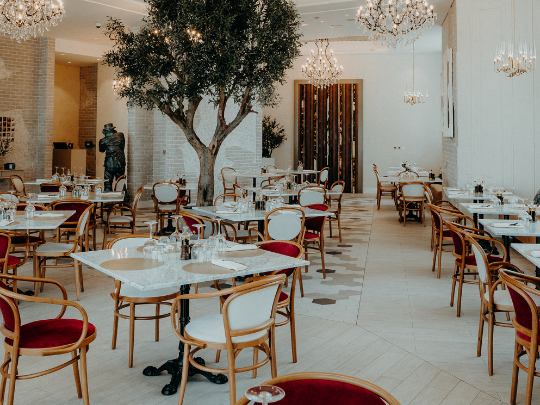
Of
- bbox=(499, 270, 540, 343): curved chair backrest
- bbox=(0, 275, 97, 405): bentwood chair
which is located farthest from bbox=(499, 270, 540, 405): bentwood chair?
bbox=(0, 275, 97, 405): bentwood chair

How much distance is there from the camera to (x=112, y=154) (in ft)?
40.9

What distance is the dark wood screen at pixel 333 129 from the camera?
1736 cm

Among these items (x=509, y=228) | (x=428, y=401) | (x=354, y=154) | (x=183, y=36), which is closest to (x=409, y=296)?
(x=509, y=228)

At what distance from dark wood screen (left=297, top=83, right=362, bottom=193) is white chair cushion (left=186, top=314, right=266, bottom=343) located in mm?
14710

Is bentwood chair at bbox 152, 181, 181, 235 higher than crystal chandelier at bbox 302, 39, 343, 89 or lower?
lower

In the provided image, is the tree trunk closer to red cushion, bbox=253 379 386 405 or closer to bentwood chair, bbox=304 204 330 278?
bentwood chair, bbox=304 204 330 278

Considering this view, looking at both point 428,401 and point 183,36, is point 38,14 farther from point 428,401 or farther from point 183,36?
point 428,401

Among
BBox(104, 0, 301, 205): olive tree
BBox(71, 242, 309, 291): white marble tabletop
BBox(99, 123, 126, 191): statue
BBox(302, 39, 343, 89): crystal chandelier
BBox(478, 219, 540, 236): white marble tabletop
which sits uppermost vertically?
BBox(302, 39, 343, 89): crystal chandelier

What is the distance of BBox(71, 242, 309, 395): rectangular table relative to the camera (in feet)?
9.59

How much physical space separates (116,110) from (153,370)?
11.6 meters

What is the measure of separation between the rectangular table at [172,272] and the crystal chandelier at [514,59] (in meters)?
5.82

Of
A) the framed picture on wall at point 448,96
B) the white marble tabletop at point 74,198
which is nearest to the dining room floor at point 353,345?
the white marble tabletop at point 74,198

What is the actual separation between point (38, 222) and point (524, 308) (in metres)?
4.18

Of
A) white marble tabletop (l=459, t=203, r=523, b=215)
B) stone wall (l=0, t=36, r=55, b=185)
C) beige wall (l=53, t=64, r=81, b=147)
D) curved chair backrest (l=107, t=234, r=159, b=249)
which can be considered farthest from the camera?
beige wall (l=53, t=64, r=81, b=147)
